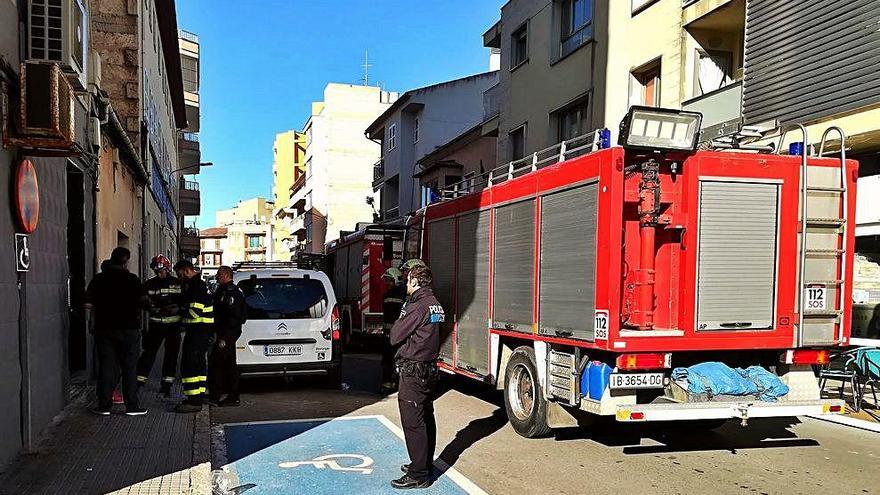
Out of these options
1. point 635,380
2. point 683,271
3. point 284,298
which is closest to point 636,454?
point 635,380

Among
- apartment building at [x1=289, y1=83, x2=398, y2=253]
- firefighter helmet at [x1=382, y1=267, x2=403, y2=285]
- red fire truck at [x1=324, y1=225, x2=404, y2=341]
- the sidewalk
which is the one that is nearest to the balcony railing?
red fire truck at [x1=324, y1=225, x2=404, y2=341]

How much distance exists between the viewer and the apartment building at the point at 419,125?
3425 centimetres

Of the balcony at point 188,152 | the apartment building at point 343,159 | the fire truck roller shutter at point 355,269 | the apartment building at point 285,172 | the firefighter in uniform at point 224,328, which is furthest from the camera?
the apartment building at point 285,172

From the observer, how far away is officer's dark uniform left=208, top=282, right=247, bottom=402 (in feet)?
27.6

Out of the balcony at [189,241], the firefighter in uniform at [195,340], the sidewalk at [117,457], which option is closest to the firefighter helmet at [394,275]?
the firefighter in uniform at [195,340]

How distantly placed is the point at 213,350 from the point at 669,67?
1049 cm

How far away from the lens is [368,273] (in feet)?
52.2

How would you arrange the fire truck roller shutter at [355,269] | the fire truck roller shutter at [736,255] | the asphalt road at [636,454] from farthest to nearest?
1. the fire truck roller shutter at [355,269]
2. the fire truck roller shutter at [736,255]
3. the asphalt road at [636,454]

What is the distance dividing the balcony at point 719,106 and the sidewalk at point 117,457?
9.99 meters

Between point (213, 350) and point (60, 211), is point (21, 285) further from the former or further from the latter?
point (213, 350)

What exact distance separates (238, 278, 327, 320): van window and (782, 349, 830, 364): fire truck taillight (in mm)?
5989

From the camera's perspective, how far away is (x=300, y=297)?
978 centimetres

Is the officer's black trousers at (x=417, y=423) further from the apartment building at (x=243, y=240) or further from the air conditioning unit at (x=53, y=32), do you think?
the apartment building at (x=243, y=240)

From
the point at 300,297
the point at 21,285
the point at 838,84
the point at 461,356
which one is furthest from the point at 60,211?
the point at 838,84
